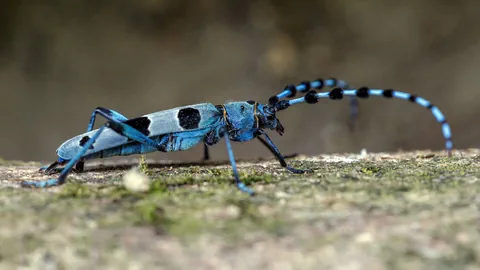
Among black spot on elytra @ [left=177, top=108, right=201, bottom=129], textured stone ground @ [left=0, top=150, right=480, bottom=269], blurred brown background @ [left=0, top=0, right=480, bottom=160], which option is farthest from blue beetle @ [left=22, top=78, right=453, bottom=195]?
blurred brown background @ [left=0, top=0, right=480, bottom=160]

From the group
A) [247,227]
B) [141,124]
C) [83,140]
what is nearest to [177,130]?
[141,124]

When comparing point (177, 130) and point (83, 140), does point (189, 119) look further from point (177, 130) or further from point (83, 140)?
point (83, 140)

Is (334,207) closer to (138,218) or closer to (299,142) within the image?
(138,218)

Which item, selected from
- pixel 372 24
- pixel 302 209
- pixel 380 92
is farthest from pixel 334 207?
pixel 372 24

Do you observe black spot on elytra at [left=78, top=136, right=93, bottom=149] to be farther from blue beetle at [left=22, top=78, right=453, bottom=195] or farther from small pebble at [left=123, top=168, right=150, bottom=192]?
small pebble at [left=123, top=168, right=150, bottom=192]

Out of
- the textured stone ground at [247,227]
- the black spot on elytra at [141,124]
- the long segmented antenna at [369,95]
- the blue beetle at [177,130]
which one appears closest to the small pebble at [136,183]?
the textured stone ground at [247,227]
